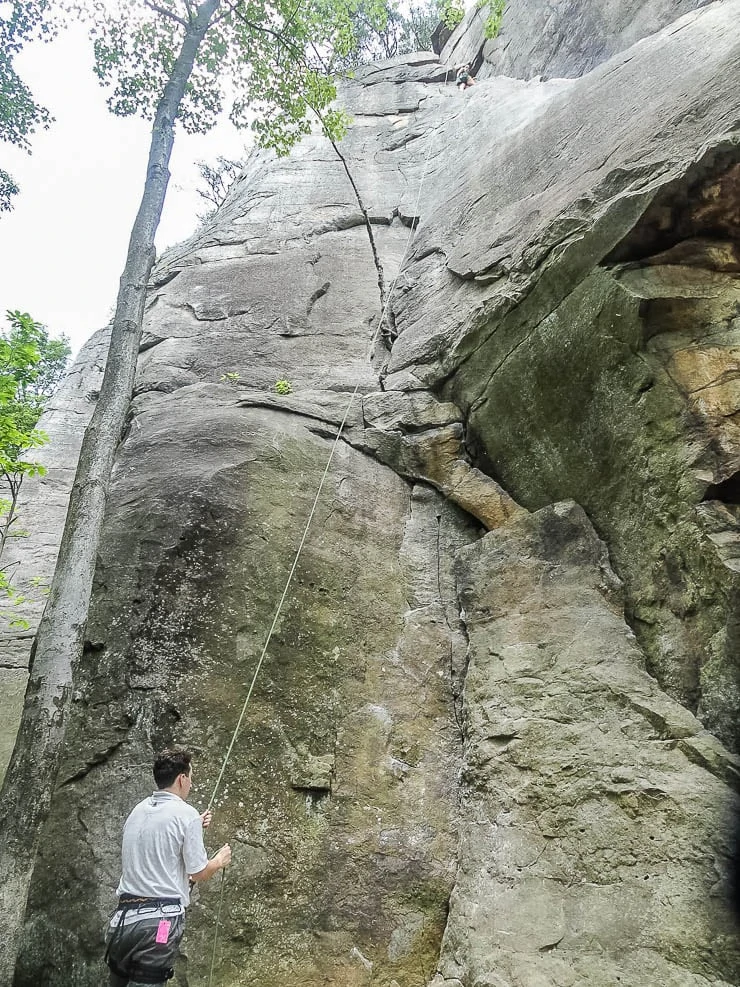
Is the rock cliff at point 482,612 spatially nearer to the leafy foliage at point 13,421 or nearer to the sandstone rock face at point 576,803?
the sandstone rock face at point 576,803

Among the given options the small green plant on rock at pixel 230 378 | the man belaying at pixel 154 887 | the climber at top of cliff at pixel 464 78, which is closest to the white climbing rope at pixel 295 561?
the man belaying at pixel 154 887

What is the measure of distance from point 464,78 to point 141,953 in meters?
18.6

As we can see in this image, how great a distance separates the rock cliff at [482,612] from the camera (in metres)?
4.56

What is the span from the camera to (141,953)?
11.9ft

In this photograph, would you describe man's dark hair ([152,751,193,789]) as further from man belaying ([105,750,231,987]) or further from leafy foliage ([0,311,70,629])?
leafy foliage ([0,311,70,629])

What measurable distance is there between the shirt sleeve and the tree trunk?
1085 millimetres

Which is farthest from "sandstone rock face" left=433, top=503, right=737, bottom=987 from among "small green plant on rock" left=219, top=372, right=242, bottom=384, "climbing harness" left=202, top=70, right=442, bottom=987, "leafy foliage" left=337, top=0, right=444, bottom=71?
"leafy foliage" left=337, top=0, right=444, bottom=71

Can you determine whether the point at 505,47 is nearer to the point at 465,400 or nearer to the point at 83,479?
the point at 465,400

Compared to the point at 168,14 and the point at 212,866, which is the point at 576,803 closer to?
the point at 212,866

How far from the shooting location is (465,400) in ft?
24.0

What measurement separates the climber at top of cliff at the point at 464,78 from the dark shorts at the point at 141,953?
694 inches

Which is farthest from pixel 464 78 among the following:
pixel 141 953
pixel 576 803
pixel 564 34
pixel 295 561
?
pixel 141 953

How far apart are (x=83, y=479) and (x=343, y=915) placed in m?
3.97

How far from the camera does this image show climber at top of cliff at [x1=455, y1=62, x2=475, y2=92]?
16.2 meters
